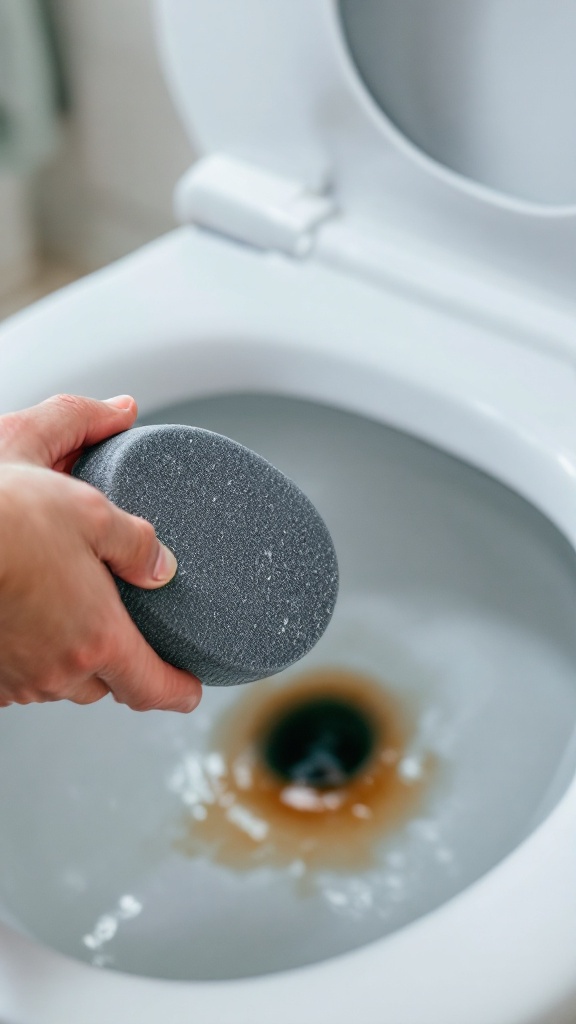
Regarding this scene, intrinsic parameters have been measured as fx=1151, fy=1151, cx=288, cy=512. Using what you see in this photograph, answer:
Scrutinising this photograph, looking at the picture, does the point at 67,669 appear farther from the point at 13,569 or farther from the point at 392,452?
the point at 392,452

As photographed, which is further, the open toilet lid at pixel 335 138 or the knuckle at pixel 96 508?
the open toilet lid at pixel 335 138

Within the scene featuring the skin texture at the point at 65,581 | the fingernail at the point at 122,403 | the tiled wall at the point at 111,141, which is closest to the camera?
the skin texture at the point at 65,581

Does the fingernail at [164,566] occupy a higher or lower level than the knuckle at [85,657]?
higher

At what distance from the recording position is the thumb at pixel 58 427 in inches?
18.4

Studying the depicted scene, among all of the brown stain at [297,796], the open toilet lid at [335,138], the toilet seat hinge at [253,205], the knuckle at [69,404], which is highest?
the open toilet lid at [335,138]

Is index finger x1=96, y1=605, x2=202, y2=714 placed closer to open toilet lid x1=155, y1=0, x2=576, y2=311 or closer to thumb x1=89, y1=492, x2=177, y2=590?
thumb x1=89, y1=492, x2=177, y2=590

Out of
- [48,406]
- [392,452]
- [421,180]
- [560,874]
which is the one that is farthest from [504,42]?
[560,874]

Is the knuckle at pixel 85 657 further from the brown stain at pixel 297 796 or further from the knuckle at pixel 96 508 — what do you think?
the brown stain at pixel 297 796

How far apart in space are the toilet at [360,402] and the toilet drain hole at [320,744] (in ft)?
0.09

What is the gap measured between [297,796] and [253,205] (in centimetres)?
36

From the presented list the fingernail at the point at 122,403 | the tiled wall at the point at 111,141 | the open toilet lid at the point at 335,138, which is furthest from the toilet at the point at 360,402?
the tiled wall at the point at 111,141

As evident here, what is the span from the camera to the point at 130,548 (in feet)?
1.41

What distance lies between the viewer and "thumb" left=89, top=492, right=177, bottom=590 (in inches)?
16.6

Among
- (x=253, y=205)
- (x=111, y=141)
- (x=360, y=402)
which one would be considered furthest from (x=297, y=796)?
(x=111, y=141)
